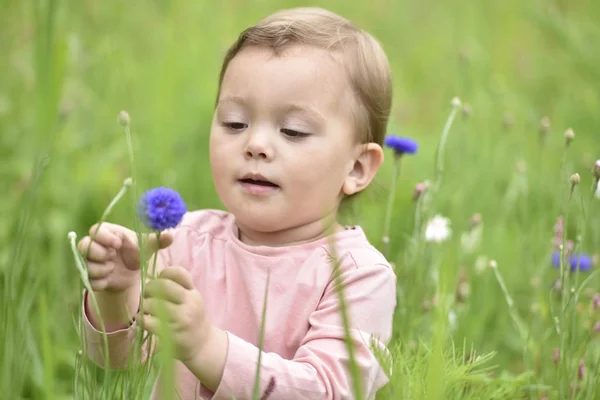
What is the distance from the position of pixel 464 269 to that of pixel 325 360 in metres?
1.13

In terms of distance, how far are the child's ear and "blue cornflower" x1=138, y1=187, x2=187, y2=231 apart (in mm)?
463

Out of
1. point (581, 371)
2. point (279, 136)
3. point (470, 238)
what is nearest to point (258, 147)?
point (279, 136)

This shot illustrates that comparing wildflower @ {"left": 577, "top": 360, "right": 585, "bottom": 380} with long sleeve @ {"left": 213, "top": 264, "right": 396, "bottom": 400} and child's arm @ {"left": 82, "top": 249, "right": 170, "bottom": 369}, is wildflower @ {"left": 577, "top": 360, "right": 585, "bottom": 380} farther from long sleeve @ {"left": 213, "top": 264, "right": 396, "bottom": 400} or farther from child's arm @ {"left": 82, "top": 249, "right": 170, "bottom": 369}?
child's arm @ {"left": 82, "top": 249, "right": 170, "bottom": 369}

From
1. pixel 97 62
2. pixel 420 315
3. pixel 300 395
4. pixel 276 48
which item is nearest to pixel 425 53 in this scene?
pixel 97 62

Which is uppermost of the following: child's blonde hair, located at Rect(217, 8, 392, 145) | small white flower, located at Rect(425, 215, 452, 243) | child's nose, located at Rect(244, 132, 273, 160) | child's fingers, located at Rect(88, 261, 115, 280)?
child's blonde hair, located at Rect(217, 8, 392, 145)

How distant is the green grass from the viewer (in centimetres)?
161

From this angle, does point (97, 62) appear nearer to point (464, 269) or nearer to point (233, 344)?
point (464, 269)

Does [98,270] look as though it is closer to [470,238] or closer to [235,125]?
[235,125]

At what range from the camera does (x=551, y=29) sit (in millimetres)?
3516

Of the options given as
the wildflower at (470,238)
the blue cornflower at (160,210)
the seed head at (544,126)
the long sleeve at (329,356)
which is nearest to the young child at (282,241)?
the long sleeve at (329,356)

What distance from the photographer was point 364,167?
5.50 feet

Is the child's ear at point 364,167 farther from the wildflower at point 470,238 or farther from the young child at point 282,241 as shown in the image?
the wildflower at point 470,238

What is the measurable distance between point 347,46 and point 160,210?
22.4 inches

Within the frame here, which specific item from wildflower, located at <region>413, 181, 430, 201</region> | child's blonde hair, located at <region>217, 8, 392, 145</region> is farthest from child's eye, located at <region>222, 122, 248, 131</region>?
wildflower, located at <region>413, 181, 430, 201</region>
